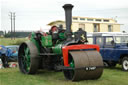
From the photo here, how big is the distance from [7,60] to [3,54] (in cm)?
38

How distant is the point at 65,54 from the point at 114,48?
180 inches

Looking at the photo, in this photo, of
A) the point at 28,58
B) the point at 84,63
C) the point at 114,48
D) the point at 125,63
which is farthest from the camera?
the point at 114,48

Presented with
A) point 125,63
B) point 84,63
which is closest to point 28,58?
point 84,63

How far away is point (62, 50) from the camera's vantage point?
732 cm

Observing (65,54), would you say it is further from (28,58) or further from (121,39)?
(121,39)

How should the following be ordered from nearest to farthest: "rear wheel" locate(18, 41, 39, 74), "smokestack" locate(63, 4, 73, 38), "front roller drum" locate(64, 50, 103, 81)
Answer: "front roller drum" locate(64, 50, 103, 81)
"smokestack" locate(63, 4, 73, 38)
"rear wheel" locate(18, 41, 39, 74)

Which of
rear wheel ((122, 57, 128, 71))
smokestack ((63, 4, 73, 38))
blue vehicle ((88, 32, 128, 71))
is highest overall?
smokestack ((63, 4, 73, 38))

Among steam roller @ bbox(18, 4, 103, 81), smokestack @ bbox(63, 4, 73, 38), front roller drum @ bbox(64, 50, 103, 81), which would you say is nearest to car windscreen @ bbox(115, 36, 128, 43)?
A: steam roller @ bbox(18, 4, 103, 81)

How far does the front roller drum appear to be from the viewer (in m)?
6.96

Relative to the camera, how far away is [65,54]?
7199 millimetres

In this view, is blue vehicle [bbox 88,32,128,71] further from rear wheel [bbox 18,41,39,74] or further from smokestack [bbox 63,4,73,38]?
rear wheel [bbox 18,41,39,74]

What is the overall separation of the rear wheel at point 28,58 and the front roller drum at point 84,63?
1868 millimetres

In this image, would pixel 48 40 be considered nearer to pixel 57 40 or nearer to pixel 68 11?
pixel 57 40

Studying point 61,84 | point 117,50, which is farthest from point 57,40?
point 117,50
